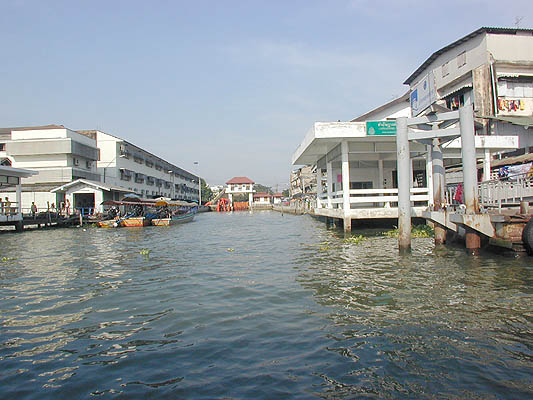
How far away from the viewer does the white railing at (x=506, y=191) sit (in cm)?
1075

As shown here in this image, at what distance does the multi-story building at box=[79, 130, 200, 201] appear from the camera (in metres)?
43.8

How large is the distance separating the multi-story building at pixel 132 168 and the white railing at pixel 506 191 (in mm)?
40271

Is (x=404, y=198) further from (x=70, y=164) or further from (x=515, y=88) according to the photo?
(x=70, y=164)

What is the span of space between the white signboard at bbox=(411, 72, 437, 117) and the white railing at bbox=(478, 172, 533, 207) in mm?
3223

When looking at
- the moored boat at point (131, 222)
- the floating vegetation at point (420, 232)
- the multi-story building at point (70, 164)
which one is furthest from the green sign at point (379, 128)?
the multi-story building at point (70, 164)

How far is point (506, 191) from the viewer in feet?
36.9

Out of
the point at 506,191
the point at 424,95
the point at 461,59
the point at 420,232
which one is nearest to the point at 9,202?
the point at 420,232

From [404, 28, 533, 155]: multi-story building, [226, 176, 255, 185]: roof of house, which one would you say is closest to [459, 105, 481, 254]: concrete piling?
[404, 28, 533, 155]: multi-story building

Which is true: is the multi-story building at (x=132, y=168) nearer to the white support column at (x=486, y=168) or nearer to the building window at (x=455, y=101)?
the building window at (x=455, y=101)

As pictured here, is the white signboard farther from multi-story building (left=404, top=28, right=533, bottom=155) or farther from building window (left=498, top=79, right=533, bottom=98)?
building window (left=498, top=79, right=533, bottom=98)

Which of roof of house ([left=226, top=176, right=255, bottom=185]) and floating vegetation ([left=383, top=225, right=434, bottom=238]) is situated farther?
roof of house ([left=226, top=176, right=255, bottom=185])

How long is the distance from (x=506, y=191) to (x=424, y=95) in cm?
414

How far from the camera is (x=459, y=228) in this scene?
11883mm

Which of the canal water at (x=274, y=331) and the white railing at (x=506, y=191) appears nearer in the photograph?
the canal water at (x=274, y=331)
